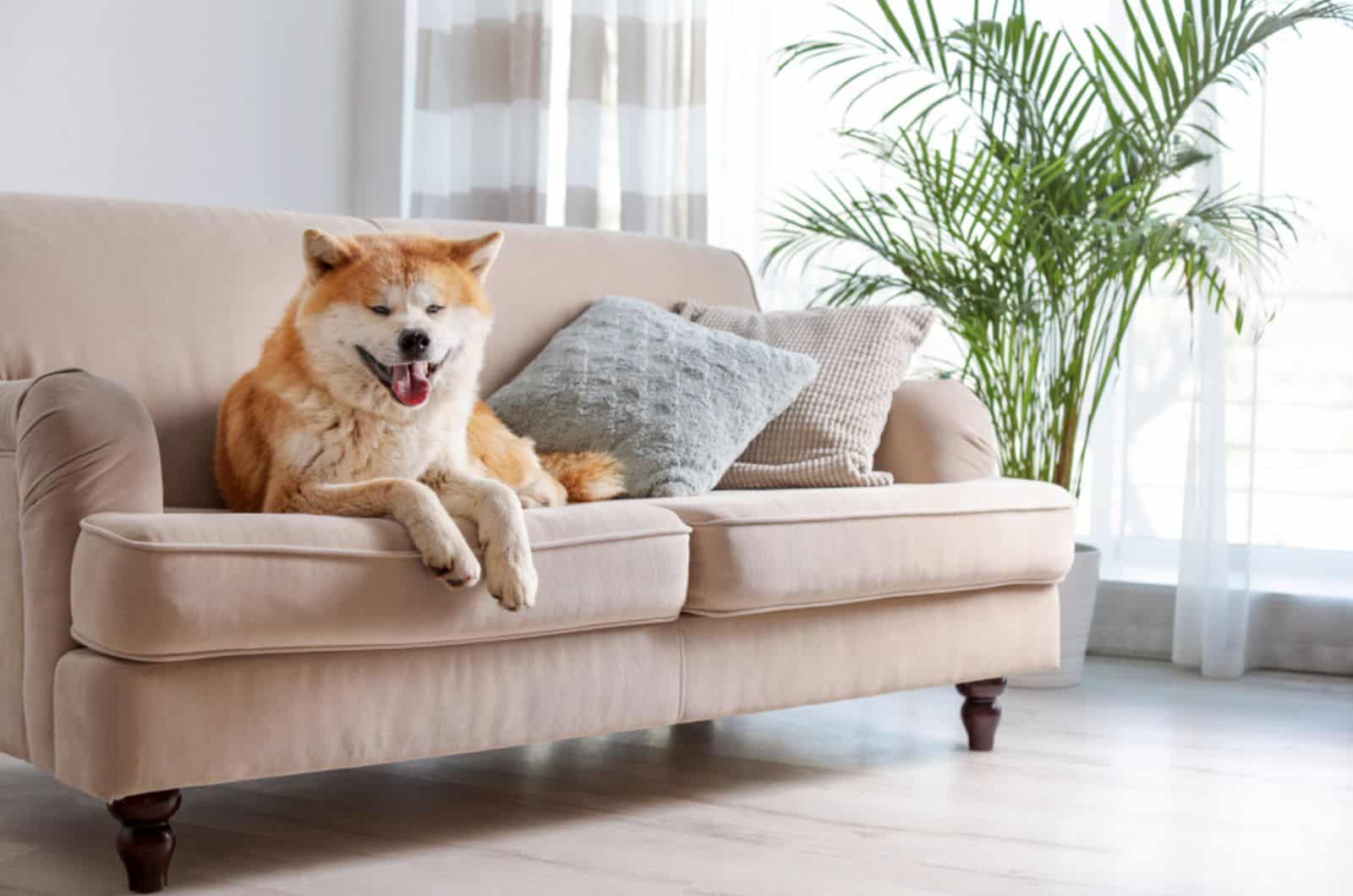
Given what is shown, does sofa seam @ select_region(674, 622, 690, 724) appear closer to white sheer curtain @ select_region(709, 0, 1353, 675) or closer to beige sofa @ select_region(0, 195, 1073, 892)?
beige sofa @ select_region(0, 195, 1073, 892)

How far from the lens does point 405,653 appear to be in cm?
190

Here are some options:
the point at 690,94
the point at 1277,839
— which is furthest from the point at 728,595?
the point at 690,94

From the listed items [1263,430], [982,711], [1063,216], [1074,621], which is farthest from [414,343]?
[1263,430]

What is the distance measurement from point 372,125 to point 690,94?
1009 millimetres

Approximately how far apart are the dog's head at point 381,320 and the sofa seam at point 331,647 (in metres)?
0.33

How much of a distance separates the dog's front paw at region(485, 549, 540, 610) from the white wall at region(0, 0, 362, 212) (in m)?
2.01

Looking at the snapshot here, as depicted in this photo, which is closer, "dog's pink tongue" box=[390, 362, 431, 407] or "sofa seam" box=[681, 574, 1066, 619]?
"dog's pink tongue" box=[390, 362, 431, 407]

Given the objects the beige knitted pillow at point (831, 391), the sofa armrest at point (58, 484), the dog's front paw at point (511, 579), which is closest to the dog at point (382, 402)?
the dog's front paw at point (511, 579)

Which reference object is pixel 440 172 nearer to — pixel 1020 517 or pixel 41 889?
pixel 1020 517

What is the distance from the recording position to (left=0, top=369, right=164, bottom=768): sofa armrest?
5.77 ft

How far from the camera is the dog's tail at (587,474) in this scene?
7.72 ft

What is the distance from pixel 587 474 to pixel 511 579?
0.53 meters

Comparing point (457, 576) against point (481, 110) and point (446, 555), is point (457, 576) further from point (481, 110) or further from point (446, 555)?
point (481, 110)

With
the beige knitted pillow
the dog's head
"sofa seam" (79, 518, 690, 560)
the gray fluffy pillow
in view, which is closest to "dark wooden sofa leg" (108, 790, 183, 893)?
"sofa seam" (79, 518, 690, 560)
